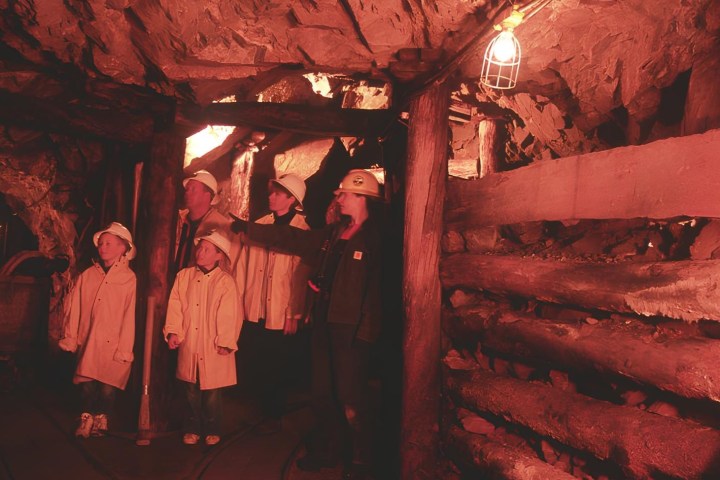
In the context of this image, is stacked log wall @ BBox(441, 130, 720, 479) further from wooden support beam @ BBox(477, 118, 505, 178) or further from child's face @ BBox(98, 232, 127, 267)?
child's face @ BBox(98, 232, 127, 267)

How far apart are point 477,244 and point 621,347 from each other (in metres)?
1.55

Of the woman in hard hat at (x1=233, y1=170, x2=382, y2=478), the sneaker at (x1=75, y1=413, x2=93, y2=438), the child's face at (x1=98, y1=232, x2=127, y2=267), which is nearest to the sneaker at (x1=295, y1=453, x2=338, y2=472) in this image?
the woman in hard hat at (x1=233, y1=170, x2=382, y2=478)

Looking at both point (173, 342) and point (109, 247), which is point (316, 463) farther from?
point (109, 247)

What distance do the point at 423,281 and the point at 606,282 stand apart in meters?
1.51

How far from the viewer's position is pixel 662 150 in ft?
9.75

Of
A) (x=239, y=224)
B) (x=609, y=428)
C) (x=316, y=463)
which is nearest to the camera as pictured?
(x=609, y=428)

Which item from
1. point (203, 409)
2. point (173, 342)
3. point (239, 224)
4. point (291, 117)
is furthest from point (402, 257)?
point (203, 409)

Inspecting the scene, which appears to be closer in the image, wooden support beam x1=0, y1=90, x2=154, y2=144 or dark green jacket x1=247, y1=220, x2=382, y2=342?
dark green jacket x1=247, y1=220, x2=382, y2=342

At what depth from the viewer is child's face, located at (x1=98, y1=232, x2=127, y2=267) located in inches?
217

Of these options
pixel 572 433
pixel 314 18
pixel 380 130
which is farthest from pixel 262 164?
pixel 572 433

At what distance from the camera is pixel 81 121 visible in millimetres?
5852

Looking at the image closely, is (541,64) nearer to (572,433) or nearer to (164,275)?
(572,433)

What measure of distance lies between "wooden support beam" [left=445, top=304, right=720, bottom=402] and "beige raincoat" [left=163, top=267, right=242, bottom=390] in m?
Answer: 2.09

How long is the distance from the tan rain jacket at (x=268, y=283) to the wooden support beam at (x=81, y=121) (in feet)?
5.27
